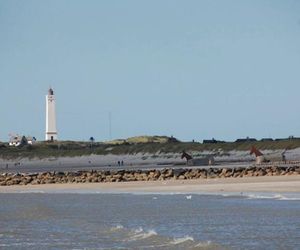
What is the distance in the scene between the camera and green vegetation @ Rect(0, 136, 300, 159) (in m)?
78.4

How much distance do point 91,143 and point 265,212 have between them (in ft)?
325

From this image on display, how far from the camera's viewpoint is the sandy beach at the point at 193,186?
30.8 meters

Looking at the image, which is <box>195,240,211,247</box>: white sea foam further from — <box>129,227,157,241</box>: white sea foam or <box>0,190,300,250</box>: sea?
<box>129,227,157,241</box>: white sea foam

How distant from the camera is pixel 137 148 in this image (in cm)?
9200

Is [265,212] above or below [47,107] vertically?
below

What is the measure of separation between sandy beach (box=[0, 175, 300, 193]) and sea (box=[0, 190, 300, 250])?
7.62 ft

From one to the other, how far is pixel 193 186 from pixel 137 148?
57944 millimetres

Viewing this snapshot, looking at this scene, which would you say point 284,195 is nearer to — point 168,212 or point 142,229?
point 168,212

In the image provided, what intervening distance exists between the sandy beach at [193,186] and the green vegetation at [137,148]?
114 feet

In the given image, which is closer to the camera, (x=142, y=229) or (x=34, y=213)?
(x=142, y=229)

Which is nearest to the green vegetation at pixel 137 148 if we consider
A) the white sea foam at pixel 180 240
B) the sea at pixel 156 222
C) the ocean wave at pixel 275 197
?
the ocean wave at pixel 275 197

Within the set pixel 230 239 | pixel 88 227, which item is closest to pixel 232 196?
pixel 88 227

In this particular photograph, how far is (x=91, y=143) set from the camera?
119375 mm

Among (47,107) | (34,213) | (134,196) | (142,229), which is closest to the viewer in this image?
(142,229)
